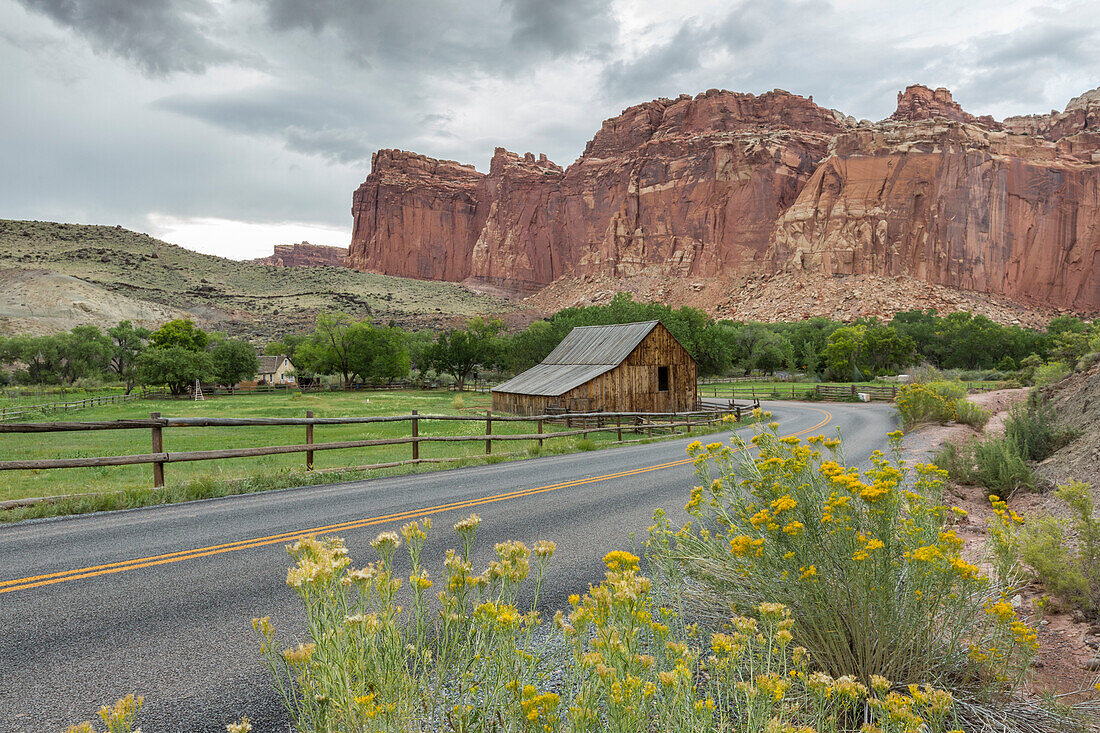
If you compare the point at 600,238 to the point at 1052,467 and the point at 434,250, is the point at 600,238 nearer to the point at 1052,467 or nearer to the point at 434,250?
the point at 434,250

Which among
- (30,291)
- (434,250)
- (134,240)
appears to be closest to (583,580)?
(30,291)

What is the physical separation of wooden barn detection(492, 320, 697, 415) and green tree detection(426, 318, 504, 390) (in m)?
26.4

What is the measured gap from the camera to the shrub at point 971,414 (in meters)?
16.0

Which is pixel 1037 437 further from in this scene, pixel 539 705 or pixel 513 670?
pixel 539 705

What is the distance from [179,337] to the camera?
60.8 m

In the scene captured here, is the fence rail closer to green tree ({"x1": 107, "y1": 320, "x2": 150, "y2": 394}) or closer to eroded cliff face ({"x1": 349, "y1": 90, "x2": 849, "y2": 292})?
green tree ({"x1": 107, "y1": 320, "x2": 150, "y2": 394})

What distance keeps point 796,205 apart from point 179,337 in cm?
10075

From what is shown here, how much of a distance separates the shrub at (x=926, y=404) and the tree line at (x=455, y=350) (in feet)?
92.3

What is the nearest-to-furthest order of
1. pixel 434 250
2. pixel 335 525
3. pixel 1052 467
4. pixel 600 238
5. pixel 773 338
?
pixel 335 525
pixel 1052 467
pixel 773 338
pixel 600 238
pixel 434 250

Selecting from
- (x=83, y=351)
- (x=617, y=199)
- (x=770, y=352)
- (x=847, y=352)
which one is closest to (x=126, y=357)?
(x=83, y=351)

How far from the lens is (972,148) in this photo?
301 feet

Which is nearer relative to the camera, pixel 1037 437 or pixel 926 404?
pixel 1037 437

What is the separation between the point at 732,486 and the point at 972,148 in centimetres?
12078

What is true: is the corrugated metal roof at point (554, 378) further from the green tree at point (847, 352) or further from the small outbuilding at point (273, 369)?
the small outbuilding at point (273, 369)
